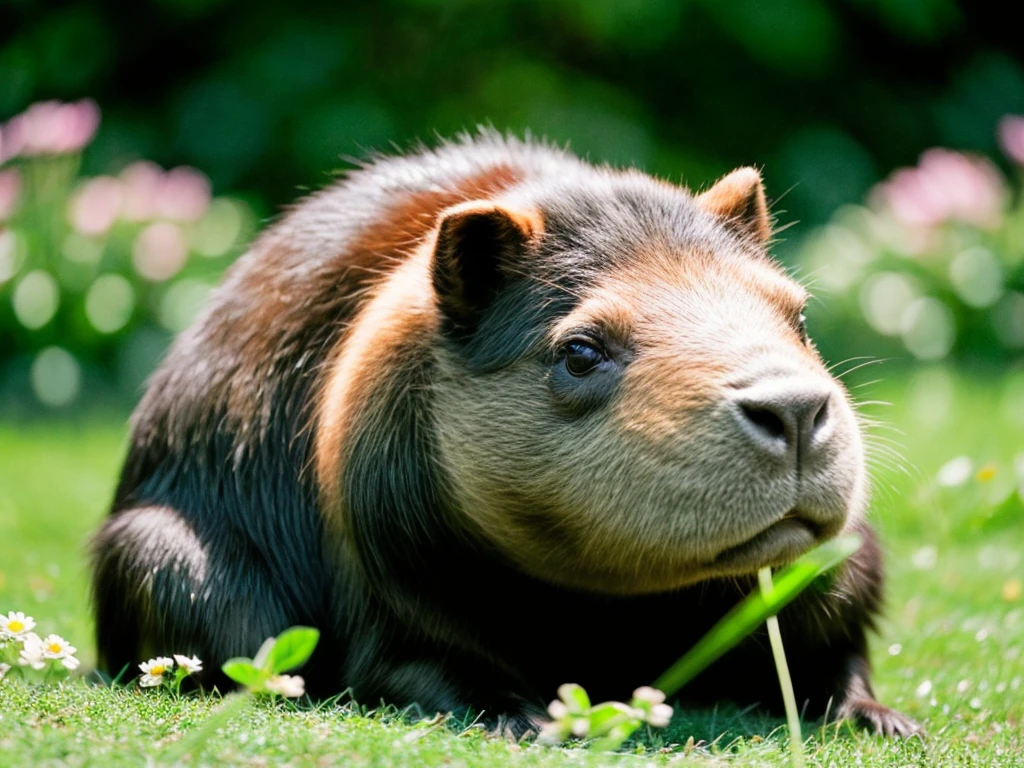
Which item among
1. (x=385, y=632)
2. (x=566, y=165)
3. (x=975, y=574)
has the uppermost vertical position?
(x=566, y=165)

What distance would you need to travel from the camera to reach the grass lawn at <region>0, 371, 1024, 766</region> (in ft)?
10.3

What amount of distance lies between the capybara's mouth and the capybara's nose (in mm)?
201

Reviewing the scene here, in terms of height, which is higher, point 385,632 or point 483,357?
point 483,357

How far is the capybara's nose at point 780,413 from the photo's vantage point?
3.34m

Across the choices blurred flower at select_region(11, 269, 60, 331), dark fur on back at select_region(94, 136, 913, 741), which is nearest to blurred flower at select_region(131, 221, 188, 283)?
blurred flower at select_region(11, 269, 60, 331)

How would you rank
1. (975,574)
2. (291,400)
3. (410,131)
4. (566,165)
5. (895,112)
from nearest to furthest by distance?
(291,400) < (566,165) < (975,574) < (410,131) < (895,112)

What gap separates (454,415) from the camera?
13.0 feet

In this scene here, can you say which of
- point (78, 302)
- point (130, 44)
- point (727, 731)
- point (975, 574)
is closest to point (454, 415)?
point (727, 731)

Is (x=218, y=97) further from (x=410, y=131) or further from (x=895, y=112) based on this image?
(x=895, y=112)

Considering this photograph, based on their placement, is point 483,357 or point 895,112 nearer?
point 483,357

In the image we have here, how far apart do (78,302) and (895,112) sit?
8329mm

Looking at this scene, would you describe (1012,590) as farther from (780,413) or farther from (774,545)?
(780,413)

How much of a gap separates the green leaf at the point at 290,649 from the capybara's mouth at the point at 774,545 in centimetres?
112

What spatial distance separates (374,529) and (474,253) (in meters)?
0.87
